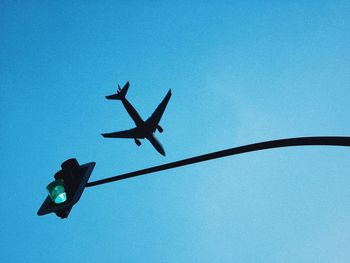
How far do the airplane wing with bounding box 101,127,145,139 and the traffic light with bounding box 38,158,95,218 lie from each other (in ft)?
94.4

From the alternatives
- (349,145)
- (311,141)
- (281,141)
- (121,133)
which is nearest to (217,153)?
(281,141)

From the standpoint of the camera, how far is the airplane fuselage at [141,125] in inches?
1212

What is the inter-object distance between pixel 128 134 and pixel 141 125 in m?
2.31

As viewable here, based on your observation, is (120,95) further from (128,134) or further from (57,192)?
(57,192)

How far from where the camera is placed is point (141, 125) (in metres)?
31.8

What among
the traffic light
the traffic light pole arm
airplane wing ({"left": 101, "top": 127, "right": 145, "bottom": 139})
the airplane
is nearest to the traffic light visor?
the traffic light

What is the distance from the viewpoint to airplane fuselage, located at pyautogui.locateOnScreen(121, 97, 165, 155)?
3080cm

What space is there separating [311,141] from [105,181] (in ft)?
6.91

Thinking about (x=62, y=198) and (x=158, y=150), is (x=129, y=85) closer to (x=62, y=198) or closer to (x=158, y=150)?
(x=158, y=150)

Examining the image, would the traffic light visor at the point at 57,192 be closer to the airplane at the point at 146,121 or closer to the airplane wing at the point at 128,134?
the airplane at the point at 146,121

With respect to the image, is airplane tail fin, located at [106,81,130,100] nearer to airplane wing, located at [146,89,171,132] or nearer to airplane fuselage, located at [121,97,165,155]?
airplane fuselage, located at [121,97,165,155]

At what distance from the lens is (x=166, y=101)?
31.1m

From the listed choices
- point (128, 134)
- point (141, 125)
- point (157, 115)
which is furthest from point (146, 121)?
point (128, 134)

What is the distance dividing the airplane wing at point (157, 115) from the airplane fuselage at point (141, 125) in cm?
57
